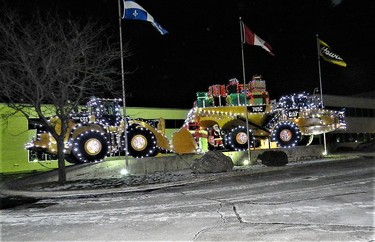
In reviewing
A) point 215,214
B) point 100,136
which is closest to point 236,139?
point 100,136

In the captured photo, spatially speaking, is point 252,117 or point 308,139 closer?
point 252,117

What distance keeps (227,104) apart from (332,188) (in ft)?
36.1

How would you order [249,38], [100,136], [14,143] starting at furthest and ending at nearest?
1. [14,143]
2. [249,38]
3. [100,136]

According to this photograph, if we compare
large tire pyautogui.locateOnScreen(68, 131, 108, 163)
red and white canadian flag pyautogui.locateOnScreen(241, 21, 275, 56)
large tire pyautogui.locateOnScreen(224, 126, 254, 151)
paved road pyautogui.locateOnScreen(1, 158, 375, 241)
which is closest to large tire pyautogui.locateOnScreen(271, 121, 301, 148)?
large tire pyautogui.locateOnScreen(224, 126, 254, 151)

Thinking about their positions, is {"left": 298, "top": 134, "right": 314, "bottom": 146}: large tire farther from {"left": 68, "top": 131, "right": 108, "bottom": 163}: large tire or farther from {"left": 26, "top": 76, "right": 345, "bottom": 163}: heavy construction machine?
{"left": 68, "top": 131, "right": 108, "bottom": 163}: large tire

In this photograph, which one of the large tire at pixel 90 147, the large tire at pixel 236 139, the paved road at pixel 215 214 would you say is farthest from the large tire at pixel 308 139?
the paved road at pixel 215 214

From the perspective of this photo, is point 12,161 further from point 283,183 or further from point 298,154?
point 283,183

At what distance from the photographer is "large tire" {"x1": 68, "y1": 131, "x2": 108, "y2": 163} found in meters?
18.0

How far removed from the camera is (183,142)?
70.9ft

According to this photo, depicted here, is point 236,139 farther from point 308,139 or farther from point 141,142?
point 308,139

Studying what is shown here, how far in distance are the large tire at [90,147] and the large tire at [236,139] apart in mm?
6910

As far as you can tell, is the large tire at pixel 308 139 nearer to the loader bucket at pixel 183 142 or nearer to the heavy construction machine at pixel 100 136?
the loader bucket at pixel 183 142

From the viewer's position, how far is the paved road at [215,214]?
23.4 ft

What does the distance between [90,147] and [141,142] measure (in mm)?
2610
